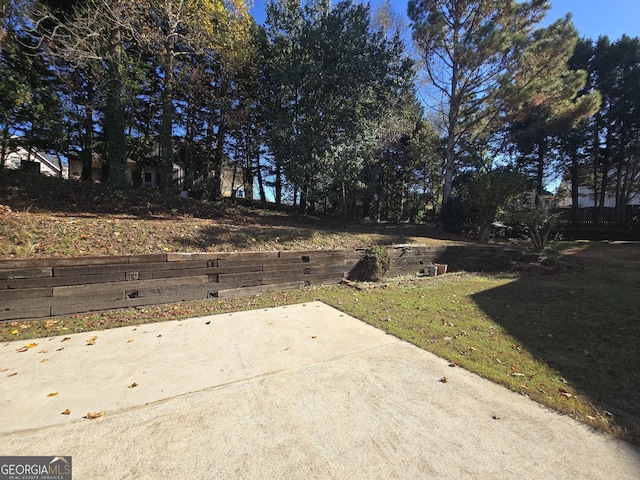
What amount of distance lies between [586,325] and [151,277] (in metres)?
6.19

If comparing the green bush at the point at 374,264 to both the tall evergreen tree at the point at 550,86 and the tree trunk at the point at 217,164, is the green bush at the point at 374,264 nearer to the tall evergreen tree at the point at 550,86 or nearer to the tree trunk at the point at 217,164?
the tall evergreen tree at the point at 550,86

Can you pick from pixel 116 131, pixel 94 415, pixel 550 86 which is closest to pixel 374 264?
pixel 94 415

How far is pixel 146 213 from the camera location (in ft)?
30.1

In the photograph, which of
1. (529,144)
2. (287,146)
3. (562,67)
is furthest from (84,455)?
(529,144)

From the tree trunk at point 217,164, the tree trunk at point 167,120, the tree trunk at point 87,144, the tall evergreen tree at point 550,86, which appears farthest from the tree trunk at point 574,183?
the tree trunk at point 87,144

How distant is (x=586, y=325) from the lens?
14.0 ft

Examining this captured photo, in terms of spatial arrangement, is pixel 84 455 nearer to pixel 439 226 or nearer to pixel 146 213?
pixel 146 213

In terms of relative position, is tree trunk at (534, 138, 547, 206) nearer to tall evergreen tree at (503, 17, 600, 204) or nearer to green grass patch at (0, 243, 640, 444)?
tall evergreen tree at (503, 17, 600, 204)

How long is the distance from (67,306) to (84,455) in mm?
3073

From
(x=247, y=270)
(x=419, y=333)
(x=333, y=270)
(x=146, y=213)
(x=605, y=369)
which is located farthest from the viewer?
(x=146, y=213)

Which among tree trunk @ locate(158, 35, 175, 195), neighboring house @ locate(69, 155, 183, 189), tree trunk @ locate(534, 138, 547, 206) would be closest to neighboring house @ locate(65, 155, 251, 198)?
neighboring house @ locate(69, 155, 183, 189)

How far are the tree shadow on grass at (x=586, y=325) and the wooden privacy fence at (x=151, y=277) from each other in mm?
3263

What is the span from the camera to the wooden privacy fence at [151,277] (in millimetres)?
3936

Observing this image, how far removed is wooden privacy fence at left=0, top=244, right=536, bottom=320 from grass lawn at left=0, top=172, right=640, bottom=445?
0.66 feet
